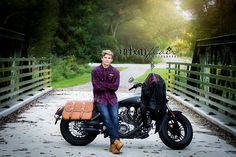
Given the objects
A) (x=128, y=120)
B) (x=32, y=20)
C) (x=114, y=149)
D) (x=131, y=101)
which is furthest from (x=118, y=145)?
(x=32, y=20)

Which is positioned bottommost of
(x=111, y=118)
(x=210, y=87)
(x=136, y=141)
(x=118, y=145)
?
(x=136, y=141)

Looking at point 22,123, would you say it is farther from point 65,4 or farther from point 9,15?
point 65,4

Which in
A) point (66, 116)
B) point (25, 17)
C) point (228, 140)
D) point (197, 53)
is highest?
point (25, 17)

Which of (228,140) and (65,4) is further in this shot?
(65,4)

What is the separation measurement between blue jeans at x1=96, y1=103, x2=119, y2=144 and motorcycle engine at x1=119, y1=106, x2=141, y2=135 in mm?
230

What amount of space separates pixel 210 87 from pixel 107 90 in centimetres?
735

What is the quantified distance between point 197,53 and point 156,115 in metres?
8.29

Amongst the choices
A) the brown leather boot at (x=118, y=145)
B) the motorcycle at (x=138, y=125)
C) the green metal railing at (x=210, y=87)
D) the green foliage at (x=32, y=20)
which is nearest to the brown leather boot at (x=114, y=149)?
the brown leather boot at (x=118, y=145)

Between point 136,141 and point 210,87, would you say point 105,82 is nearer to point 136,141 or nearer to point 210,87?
point 136,141

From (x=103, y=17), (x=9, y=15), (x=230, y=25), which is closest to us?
(x=230, y=25)

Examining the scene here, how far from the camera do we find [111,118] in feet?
26.1

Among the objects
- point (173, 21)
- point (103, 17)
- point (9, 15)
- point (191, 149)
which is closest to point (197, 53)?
point (191, 149)

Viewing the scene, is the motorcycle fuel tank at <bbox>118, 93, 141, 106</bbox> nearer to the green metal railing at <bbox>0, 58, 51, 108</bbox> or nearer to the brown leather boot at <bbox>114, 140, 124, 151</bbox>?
the brown leather boot at <bbox>114, 140, 124, 151</bbox>

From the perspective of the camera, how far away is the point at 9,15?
1127 inches
